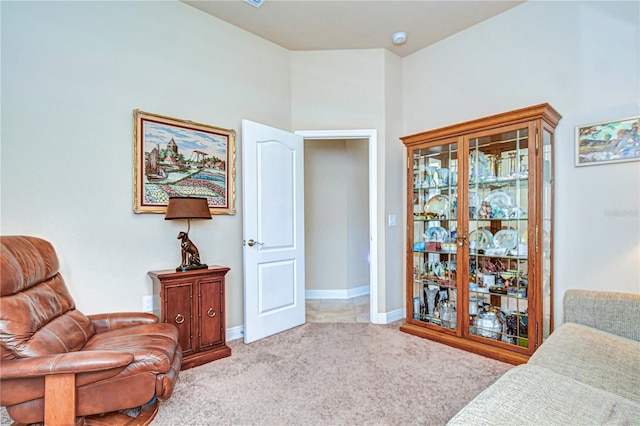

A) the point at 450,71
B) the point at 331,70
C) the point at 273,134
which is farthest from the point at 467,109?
the point at 273,134

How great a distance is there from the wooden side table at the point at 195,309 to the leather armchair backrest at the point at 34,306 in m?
0.49

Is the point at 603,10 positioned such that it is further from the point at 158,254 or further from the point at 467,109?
the point at 158,254

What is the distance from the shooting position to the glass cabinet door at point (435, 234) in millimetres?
3010

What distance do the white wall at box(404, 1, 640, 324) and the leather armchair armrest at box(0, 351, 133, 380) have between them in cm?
309

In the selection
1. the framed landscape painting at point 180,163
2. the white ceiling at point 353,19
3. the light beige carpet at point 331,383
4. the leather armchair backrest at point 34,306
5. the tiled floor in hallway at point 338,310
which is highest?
the white ceiling at point 353,19

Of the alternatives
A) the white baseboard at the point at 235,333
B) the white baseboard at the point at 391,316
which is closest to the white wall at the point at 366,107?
the white baseboard at the point at 391,316

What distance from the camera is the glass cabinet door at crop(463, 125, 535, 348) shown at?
2566mm

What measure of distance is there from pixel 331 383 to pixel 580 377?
1.39m

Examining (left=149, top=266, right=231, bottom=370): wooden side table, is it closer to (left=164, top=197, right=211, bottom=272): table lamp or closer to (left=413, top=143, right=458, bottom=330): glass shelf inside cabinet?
(left=164, top=197, right=211, bottom=272): table lamp

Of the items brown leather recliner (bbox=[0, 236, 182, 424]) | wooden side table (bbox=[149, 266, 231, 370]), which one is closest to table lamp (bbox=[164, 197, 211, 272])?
wooden side table (bbox=[149, 266, 231, 370])

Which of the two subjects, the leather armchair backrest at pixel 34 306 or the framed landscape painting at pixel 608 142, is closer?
the leather armchair backrest at pixel 34 306

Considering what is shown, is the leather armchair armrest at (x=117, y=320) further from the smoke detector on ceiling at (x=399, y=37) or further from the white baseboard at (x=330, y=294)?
the smoke detector on ceiling at (x=399, y=37)

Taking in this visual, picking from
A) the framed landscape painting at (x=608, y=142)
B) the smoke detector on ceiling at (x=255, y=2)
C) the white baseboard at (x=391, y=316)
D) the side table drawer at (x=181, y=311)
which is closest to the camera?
the framed landscape painting at (x=608, y=142)

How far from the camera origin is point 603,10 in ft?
7.89
